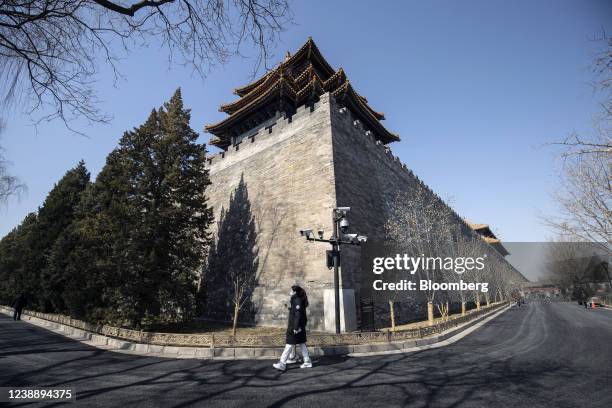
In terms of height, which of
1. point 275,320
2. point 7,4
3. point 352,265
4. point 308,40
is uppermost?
point 308,40

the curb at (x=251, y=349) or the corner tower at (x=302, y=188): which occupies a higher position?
the corner tower at (x=302, y=188)

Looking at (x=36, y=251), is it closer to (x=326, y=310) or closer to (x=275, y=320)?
(x=275, y=320)

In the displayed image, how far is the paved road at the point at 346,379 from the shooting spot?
3730mm

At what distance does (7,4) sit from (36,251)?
1844 centimetres

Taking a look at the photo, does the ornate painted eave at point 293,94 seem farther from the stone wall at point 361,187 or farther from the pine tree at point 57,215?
the pine tree at point 57,215

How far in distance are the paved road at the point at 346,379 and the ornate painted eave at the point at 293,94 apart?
529 inches

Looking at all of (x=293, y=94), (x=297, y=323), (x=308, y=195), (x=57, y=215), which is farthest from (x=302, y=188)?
(x=57, y=215)

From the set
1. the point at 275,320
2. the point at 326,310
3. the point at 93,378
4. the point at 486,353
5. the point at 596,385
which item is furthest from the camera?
the point at 275,320

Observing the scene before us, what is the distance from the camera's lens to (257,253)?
1346 centimetres

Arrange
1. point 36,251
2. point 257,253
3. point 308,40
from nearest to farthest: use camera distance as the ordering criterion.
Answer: point 257,253
point 36,251
point 308,40

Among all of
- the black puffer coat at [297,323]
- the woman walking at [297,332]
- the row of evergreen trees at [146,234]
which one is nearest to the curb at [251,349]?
the woman walking at [297,332]

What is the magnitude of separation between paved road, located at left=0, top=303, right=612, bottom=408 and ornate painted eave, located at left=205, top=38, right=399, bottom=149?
1343cm

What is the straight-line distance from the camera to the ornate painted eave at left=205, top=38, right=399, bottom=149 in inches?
646

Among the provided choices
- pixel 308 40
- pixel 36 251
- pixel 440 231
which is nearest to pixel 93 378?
pixel 440 231
